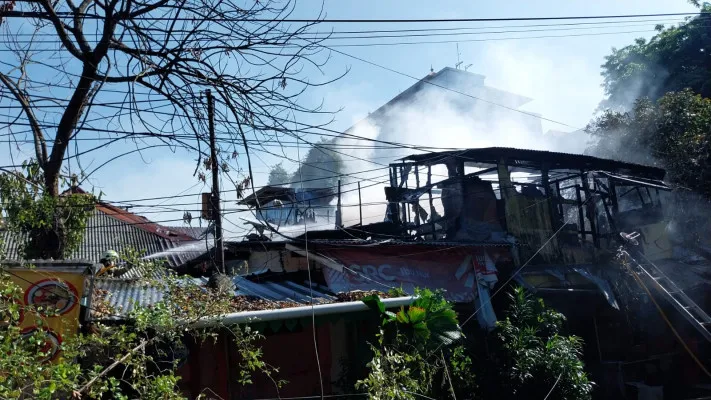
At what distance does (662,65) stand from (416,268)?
829 inches

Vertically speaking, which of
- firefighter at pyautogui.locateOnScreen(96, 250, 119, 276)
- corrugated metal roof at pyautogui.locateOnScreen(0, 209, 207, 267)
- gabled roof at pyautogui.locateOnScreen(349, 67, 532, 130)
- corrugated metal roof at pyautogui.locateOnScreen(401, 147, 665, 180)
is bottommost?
firefighter at pyautogui.locateOnScreen(96, 250, 119, 276)

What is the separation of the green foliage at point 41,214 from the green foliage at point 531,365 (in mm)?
7151

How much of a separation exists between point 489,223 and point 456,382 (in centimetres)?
620

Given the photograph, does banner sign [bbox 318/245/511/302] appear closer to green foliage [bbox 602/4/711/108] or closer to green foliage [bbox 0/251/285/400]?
green foliage [bbox 0/251/285/400]

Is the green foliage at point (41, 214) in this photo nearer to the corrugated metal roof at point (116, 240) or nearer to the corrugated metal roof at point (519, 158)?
the corrugated metal roof at point (519, 158)

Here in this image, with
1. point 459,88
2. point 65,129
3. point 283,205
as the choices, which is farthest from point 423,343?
point 459,88

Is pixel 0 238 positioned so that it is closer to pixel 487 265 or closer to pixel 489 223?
pixel 487 265

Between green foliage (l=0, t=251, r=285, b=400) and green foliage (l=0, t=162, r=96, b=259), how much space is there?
1.11 meters

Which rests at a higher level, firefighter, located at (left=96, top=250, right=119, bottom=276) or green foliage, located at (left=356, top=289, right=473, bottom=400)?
firefighter, located at (left=96, top=250, right=119, bottom=276)

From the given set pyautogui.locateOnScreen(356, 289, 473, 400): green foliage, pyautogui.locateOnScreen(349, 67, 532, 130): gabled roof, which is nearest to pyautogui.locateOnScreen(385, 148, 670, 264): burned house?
pyautogui.locateOnScreen(356, 289, 473, 400): green foliage

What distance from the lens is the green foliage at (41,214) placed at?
6.45m

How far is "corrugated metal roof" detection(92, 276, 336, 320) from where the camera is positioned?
7194 mm

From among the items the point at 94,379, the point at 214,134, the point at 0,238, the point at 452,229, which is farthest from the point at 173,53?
the point at 452,229

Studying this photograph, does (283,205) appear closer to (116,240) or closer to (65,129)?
(65,129)
